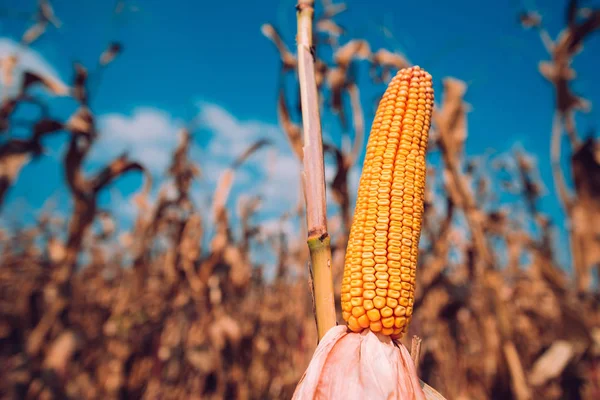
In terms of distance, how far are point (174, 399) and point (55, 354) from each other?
216cm

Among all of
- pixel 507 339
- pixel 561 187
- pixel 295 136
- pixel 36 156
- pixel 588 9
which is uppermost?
pixel 588 9

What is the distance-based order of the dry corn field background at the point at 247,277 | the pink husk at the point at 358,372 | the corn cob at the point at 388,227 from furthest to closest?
the dry corn field background at the point at 247,277, the corn cob at the point at 388,227, the pink husk at the point at 358,372

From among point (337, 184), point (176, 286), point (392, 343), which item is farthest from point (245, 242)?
point (392, 343)

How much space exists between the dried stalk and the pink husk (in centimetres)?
6

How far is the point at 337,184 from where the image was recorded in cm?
395

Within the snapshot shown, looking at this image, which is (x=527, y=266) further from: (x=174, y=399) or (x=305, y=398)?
(x=305, y=398)

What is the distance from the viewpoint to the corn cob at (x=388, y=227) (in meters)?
1.09

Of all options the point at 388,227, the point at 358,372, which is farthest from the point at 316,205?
the point at 358,372

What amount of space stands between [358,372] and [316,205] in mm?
440

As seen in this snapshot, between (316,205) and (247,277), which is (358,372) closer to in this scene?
(316,205)

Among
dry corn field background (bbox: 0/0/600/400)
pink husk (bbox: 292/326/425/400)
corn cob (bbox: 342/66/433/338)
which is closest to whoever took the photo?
pink husk (bbox: 292/326/425/400)

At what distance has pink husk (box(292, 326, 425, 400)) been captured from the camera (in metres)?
0.97

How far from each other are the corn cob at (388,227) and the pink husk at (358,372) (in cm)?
6

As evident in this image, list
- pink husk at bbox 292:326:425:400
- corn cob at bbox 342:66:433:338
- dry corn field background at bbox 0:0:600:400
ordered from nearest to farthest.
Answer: pink husk at bbox 292:326:425:400 → corn cob at bbox 342:66:433:338 → dry corn field background at bbox 0:0:600:400
